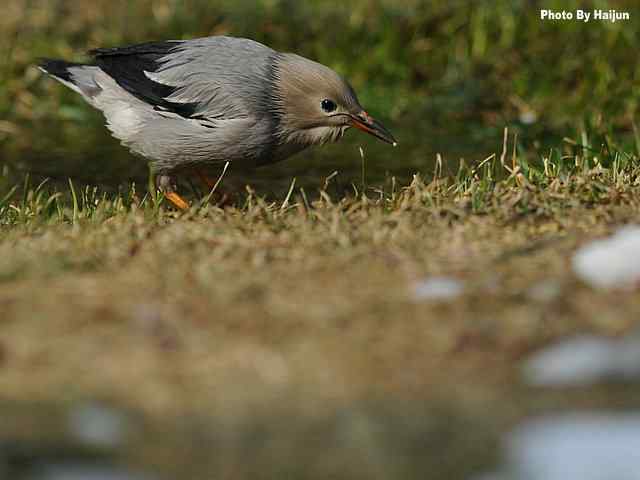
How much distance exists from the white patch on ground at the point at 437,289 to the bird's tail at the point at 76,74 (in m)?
3.00

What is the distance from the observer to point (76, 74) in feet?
19.6

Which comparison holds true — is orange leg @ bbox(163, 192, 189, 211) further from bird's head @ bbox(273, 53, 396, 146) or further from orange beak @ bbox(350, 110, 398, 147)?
orange beak @ bbox(350, 110, 398, 147)

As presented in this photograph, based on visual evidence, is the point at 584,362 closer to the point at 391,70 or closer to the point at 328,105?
the point at 328,105

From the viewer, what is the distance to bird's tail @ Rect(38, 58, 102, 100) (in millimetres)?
5867

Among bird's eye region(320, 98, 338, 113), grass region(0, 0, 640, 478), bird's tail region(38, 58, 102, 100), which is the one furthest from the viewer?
bird's tail region(38, 58, 102, 100)

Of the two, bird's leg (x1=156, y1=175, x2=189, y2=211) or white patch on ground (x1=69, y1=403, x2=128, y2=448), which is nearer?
white patch on ground (x1=69, y1=403, x2=128, y2=448)

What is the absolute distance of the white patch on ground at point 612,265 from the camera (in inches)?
130

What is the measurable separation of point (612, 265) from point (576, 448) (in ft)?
2.86

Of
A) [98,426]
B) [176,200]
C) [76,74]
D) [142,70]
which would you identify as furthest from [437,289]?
[76,74]

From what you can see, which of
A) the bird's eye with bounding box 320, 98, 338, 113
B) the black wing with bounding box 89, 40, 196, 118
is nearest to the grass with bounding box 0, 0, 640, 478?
the bird's eye with bounding box 320, 98, 338, 113

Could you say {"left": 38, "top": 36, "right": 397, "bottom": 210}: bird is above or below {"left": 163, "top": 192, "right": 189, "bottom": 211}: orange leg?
above

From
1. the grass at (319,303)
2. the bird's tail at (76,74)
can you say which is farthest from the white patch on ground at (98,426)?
the bird's tail at (76,74)

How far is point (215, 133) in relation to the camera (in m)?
5.14

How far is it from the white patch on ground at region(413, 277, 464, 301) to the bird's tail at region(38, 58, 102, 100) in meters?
3.00
